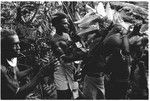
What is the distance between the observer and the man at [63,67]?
163 inches

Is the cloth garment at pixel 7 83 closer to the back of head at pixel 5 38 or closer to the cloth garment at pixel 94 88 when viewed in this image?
the back of head at pixel 5 38

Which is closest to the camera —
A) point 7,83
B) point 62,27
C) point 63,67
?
point 7,83

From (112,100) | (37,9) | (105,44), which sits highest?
(37,9)

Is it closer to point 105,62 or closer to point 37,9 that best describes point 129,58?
point 105,62

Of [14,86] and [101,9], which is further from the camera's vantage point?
[101,9]

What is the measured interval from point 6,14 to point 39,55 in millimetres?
1021

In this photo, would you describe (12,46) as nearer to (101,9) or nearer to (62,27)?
(62,27)

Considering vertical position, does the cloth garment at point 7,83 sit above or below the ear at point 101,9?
below

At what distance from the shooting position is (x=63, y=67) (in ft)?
13.4

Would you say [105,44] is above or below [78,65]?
above

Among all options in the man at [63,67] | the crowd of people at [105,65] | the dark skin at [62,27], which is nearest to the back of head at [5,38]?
the crowd of people at [105,65]

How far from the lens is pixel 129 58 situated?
4086 mm

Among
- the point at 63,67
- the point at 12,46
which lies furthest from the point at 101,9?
the point at 12,46

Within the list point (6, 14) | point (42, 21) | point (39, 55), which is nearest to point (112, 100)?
point (39, 55)
